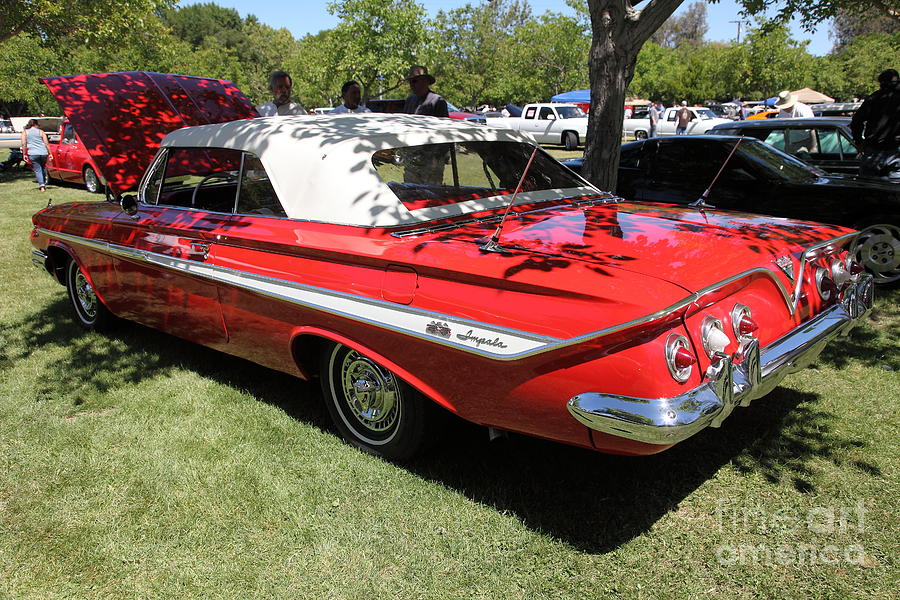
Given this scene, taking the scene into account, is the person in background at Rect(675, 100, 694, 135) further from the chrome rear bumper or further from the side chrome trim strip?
the chrome rear bumper

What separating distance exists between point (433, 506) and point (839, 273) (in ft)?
7.86

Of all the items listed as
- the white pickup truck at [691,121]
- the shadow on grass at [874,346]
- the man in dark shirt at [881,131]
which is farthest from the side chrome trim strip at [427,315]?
the white pickup truck at [691,121]

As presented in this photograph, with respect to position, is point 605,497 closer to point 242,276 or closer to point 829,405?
point 829,405

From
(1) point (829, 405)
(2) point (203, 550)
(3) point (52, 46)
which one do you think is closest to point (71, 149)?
(3) point (52, 46)

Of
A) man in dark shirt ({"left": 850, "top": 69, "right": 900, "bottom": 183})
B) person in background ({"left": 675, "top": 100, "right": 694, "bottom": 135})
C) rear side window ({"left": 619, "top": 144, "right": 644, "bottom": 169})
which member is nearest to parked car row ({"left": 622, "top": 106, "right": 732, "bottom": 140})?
person in background ({"left": 675, "top": 100, "right": 694, "bottom": 135})

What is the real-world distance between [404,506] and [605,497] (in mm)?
948

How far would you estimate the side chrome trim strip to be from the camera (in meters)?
2.40

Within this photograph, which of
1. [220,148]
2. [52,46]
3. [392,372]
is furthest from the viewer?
[52,46]

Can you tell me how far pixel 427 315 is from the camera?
2.79 m

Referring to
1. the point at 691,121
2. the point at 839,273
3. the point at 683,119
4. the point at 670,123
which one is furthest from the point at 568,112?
the point at 839,273

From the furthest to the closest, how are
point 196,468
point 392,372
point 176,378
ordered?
1. point 176,378
2. point 196,468
3. point 392,372

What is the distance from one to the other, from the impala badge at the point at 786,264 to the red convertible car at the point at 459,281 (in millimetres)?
15

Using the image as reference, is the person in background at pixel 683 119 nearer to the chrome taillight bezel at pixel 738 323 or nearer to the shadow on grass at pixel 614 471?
the shadow on grass at pixel 614 471

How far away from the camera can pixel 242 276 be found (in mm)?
3631
